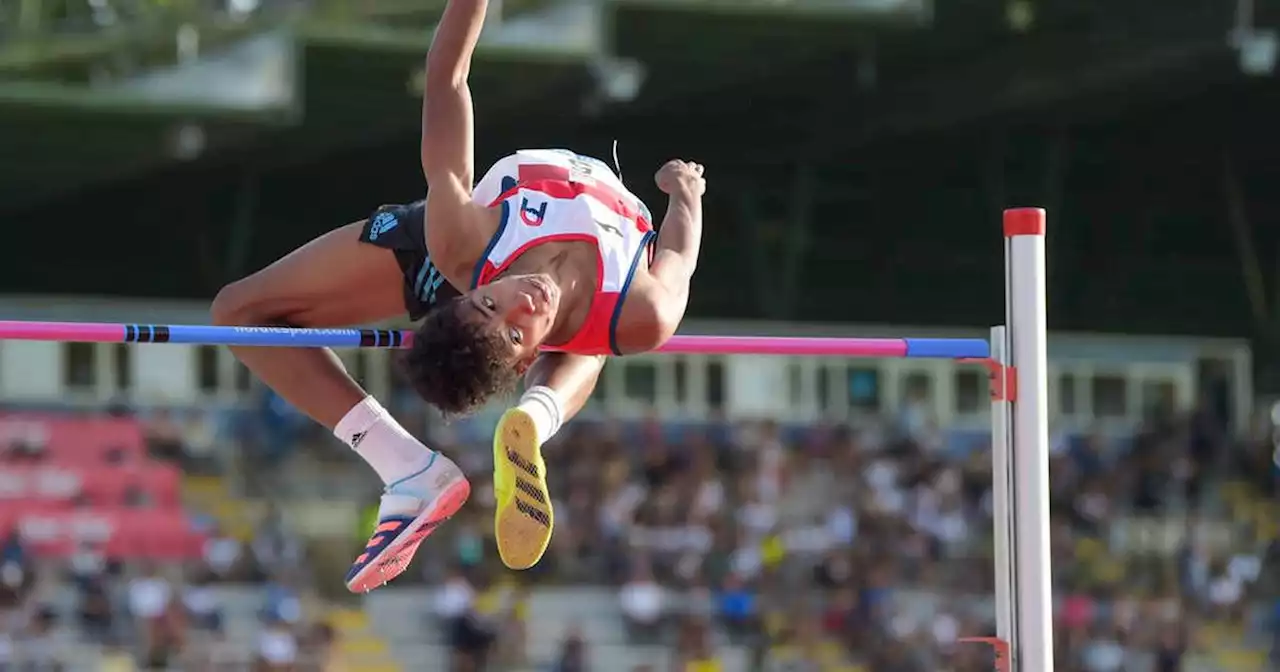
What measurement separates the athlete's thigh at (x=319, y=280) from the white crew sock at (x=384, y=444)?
249 mm

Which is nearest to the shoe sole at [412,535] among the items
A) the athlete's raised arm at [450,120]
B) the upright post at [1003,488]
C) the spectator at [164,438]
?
the athlete's raised arm at [450,120]

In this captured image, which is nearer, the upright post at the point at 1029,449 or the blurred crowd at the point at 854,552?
the upright post at the point at 1029,449

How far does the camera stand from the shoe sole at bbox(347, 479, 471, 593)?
4.71 metres

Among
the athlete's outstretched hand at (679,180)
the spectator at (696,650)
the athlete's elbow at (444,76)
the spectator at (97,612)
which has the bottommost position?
the spectator at (696,650)

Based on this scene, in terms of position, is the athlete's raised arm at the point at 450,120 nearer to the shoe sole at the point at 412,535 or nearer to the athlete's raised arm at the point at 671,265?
Result: the athlete's raised arm at the point at 671,265

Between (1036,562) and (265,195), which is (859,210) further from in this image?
(1036,562)

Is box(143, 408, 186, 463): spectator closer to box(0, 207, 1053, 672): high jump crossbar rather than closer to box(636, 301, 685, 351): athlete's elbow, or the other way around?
box(0, 207, 1053, 672): high jump crossbar

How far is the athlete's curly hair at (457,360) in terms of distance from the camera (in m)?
4.16

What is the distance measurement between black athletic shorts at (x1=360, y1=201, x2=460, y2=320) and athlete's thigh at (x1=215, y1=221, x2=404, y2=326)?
0.02 m

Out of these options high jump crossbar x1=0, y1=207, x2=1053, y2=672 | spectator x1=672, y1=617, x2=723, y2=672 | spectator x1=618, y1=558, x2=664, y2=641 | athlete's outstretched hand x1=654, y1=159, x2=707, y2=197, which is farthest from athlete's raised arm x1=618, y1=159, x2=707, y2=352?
spectator x1=618, y1=558, x2=664, y2=641

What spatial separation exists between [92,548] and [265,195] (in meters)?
4.28

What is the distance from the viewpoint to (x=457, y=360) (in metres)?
4.16

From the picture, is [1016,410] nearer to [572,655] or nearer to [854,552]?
[572,655]

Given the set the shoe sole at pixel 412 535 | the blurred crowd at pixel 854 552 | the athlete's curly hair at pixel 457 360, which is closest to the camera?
the athlete's curly hair at pixel 457 360
